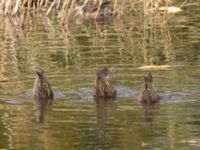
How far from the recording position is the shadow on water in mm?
12680

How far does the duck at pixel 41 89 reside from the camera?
14086mm

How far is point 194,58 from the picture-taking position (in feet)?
57.4

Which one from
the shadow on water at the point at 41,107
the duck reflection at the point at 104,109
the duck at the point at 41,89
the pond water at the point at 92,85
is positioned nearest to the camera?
the pond water at the point at 92,85

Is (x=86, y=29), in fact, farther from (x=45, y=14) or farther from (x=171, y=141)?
(x=171, y=141)

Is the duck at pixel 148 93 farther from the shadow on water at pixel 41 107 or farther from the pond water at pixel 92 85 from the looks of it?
the shadow on water at pixel 41 107

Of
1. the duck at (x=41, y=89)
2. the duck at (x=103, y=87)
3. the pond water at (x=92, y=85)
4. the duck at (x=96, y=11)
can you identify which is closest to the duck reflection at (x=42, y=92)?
the duck at (x=41, y=89)

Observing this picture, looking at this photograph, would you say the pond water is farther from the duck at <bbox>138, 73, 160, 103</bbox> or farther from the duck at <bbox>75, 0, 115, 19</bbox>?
the duck at <bbox>75, 0, 115, 19</bbox>

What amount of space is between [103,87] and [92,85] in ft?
3.71

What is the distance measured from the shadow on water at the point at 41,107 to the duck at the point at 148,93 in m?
1.42

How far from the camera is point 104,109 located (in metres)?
13.1

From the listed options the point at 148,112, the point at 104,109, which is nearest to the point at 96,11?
the point at 104,109

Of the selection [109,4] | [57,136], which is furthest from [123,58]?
[109,4]

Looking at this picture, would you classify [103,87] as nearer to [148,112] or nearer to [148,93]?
[148,93]

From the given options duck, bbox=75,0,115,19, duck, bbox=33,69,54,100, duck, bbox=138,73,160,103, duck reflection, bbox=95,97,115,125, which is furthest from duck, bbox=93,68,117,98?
duck, bbox=75,0,115,19
